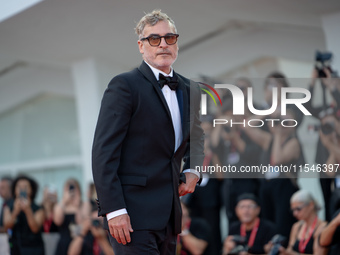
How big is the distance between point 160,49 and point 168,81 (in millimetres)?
176

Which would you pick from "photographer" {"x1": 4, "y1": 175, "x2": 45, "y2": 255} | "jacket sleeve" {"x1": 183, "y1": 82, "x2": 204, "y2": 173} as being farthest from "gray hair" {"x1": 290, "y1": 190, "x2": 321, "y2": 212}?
"photographer" {"x1": 4, "y1": 175, "x2": 45, "y2": 255}

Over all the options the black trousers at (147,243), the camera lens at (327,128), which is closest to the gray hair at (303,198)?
the camera lens at (327,128)

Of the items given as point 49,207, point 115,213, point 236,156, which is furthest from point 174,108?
point 49,207

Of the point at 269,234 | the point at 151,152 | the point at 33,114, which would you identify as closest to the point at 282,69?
the point at 269,234

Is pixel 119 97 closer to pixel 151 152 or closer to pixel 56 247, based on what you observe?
pixel 151 152

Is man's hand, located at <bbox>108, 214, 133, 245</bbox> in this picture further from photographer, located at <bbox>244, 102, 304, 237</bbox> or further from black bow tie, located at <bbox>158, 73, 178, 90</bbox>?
photographer, located at <bbox>244, 102, 304, 237</bbox>

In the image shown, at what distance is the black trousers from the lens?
2.77 metres

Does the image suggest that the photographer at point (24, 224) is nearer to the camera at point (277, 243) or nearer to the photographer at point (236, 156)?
the photographer at point (236, 156)

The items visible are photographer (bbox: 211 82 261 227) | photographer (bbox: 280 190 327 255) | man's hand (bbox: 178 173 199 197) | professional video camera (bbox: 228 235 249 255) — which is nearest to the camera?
man's hand (bbox: 178 173 199 197)

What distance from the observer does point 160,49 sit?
2.98m

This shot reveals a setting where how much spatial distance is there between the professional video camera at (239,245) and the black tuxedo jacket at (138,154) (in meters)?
3.00

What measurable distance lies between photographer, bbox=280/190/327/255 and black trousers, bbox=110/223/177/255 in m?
2.71

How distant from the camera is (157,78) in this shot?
3.02 m

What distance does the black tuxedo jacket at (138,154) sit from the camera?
2.78 m
